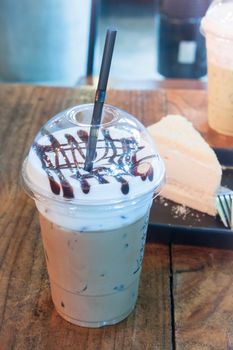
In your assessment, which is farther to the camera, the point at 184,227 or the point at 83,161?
the point at 184,227

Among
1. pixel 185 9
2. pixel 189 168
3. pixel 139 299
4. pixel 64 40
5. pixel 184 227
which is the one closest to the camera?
pixel 139 299

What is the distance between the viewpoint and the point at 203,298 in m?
0.84

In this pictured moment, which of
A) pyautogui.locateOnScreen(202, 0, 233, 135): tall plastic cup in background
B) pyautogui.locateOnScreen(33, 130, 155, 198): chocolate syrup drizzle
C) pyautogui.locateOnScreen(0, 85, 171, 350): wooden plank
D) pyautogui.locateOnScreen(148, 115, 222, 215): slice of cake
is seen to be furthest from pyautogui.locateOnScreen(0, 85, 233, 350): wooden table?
pyautogui.locateOnScreen(202, 0, 233, 135): tall plastic cup in background

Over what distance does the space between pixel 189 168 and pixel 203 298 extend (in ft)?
→ 0.95

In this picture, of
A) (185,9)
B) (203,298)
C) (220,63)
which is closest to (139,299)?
(203,298)

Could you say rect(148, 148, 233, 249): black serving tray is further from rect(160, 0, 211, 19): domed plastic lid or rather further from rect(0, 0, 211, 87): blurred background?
rect(160, 0, 211, 19): domed plastic lid

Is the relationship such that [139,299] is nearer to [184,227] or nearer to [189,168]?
[184,227]

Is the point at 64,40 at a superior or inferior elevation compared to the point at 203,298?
inferior

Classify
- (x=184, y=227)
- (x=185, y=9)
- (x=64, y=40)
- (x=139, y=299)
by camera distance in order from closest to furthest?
1. (x=139, y=299)
2. (x=184, y=227)
3. (x=185, y=9)
4. (x=64, y=40)

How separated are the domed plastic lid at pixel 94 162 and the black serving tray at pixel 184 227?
22 cm

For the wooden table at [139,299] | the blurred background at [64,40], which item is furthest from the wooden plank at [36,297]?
the blurred background at [64,40]

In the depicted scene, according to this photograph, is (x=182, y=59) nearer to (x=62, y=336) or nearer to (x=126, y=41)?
(x=126, y=41)

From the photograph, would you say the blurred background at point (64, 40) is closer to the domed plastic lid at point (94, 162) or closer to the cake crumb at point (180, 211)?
the cake crumb at point (180, 211)

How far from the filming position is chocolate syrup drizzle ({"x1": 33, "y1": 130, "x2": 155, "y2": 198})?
672mm
